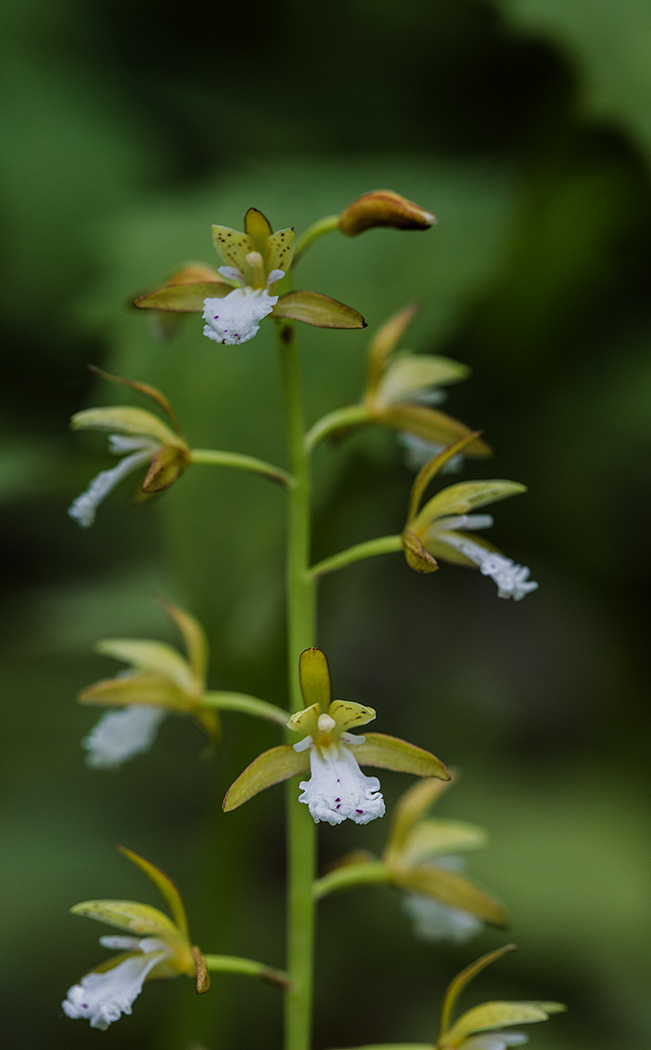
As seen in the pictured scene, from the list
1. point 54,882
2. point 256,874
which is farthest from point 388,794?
point 54,882

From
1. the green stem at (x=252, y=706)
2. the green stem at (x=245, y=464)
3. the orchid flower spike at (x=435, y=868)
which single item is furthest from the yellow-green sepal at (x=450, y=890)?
the green stem at (x=245, y=464)

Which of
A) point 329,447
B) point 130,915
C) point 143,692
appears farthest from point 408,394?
point 130,915

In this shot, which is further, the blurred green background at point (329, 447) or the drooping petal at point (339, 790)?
the blurred green background at point (329, 447)

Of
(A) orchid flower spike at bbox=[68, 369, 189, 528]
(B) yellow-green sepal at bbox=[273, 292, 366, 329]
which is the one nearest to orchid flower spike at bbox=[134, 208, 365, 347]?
(B) yellow-green sepal at bbox=[273, 292, 366, 329]

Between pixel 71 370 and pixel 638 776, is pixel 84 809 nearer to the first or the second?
pixel 71 370

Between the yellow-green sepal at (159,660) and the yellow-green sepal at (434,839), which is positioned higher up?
the yellow-green sepal at (159,660)

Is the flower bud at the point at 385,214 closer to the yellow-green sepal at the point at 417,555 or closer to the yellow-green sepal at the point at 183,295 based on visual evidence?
the yellow-green sepal at the point at 183,295
